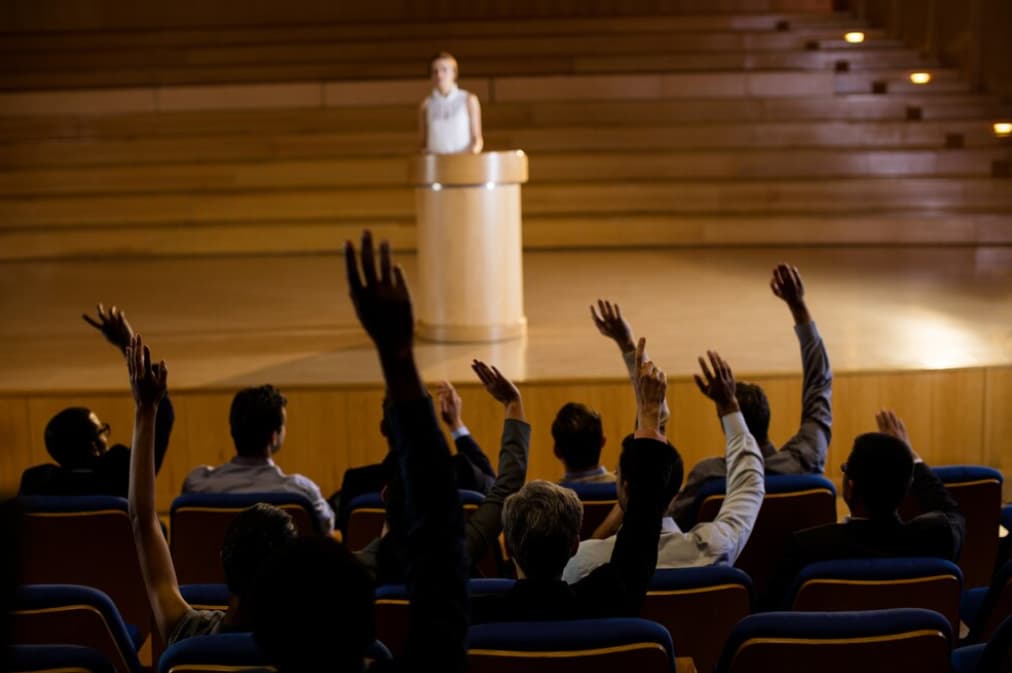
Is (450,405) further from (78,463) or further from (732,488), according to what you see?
(78,463)

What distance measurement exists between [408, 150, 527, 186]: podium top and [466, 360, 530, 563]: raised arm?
2.79 metres

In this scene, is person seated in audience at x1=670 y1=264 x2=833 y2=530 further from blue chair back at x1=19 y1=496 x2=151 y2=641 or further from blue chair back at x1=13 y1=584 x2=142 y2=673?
blue chair back at x1=13 y1=584 x2=142 y2=673

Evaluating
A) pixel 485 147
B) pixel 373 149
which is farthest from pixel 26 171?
pixel 485 147

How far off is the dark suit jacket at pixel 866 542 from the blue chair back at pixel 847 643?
2.05 feet

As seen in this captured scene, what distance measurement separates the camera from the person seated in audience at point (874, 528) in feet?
8.37

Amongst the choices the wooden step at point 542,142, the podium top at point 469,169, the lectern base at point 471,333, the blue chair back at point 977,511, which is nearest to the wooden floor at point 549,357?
the lectern base at point 471,333

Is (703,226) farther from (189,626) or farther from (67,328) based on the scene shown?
(189,626)

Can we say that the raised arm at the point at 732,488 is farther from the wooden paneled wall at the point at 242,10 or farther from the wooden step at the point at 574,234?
the wooden paneled wall at the point at 242,10

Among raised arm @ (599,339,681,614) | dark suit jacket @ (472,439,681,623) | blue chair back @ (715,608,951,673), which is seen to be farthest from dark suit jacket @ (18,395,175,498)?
blue chair back @ (715,608,951,673)

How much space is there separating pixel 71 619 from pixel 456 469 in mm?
1203

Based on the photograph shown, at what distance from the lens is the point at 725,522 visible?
257cm

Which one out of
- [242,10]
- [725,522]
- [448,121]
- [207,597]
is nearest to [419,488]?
[207,597]

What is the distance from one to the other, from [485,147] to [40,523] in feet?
24.3

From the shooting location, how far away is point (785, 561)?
261 cm
